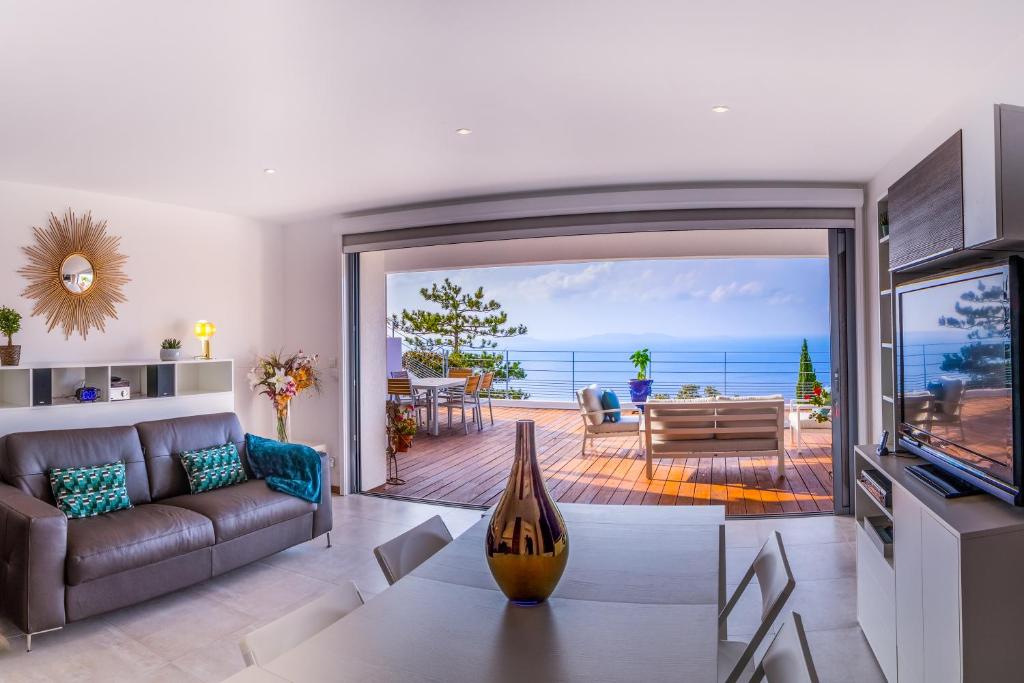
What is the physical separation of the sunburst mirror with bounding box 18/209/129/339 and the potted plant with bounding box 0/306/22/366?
271mm

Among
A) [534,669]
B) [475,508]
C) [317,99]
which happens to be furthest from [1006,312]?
[475,508]

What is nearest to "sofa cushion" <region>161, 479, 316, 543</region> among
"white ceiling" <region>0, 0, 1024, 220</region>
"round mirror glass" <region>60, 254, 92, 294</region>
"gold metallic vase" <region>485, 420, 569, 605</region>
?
"round mirror glass" <region>60, 254, 92, 294</region>

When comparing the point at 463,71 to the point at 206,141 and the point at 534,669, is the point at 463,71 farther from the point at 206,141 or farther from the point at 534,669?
the point at 534,669

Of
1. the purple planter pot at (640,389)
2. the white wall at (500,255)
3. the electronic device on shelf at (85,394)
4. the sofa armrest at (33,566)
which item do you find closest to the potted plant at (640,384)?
the purple planter pot at (640,389)

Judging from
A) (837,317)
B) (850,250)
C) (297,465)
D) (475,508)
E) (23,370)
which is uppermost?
(850,250)

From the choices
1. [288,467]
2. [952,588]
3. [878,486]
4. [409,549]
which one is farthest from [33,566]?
[878,486]

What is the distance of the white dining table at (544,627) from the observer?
50.1 inches

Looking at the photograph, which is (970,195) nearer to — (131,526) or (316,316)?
(131,526)

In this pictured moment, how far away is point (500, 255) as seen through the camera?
749 cm

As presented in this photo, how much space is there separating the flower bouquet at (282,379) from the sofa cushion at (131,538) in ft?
5.30

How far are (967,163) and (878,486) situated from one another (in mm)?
1317

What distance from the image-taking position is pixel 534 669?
1271 mm

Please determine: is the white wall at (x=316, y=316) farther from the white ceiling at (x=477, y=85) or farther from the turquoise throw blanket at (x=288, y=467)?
the white ceiling at (x=477, y=85)

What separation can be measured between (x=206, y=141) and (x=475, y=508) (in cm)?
318
